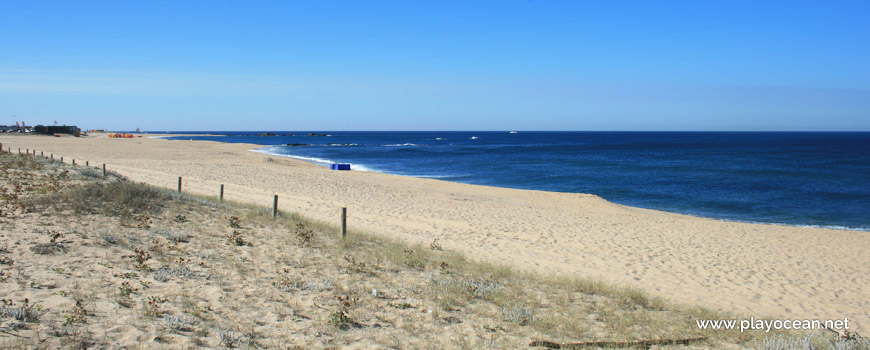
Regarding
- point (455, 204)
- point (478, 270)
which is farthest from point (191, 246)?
point (455, 204)

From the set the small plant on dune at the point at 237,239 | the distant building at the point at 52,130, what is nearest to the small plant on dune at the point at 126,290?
the small plant on dune at the point at 237,239

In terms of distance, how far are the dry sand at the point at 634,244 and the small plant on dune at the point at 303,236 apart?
3.25 meters

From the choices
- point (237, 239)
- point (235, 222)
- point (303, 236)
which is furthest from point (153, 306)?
point (235, 222)

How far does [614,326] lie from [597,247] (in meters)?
7.87

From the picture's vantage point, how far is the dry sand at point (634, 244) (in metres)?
10.7

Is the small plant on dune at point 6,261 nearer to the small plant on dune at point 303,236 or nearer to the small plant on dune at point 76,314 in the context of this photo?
the small plant on dune at point 76,314

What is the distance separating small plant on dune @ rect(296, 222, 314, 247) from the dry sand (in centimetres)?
325

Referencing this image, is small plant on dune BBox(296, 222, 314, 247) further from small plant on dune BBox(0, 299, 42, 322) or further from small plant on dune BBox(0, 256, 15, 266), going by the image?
small plant on dune BBox(0, 299, 42, 322)

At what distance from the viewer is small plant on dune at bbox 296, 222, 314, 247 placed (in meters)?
10.7

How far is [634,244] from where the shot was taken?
15109 mm

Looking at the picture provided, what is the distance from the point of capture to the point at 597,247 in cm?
1448

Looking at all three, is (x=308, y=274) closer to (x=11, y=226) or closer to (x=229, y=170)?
(x=11, y=226)

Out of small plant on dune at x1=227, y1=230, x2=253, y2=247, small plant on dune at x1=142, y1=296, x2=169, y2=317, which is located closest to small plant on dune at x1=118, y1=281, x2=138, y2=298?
small plant on dune at x1=142, y1=296, x2=169, y2=317

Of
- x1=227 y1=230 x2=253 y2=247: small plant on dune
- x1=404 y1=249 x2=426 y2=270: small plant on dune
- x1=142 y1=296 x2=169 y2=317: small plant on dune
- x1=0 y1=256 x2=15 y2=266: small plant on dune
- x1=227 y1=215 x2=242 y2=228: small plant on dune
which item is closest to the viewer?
x1=142 y1=296 x2=169 y2=317: small plant on dune
